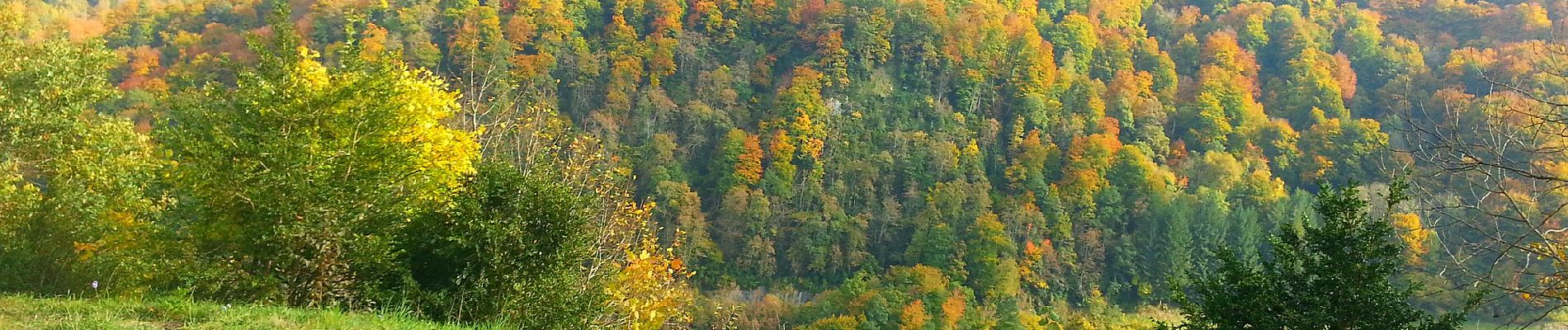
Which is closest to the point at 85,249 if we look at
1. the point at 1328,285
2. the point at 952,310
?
the point at 1328,285

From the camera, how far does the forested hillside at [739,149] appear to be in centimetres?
1070

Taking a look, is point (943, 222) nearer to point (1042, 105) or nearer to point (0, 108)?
point (1042, 105)

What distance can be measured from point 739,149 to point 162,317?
6116cm

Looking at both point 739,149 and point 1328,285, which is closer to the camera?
point 1328,285

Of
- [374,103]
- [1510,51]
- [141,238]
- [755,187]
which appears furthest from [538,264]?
[1510,51]

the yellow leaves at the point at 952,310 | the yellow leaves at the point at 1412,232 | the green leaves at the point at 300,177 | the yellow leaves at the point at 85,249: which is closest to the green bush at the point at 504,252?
the green leaves at the point at 300,177

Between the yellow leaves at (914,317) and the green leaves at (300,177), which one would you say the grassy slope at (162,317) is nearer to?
the green leaves at (300,177)

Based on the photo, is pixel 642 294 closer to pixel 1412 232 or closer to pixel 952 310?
pixel 1412 232

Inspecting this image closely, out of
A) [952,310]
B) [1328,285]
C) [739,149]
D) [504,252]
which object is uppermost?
[739,149]

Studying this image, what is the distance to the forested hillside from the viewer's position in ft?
35.1

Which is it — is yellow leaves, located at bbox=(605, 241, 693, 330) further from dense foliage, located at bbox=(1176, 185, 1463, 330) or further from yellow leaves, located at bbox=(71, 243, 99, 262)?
yellow leaves, located at bbox=(71, 243, 99, 262)

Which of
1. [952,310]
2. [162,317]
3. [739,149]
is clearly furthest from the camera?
Answer: [739,149]

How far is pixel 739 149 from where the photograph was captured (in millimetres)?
68000

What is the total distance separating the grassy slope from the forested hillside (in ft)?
6.48
